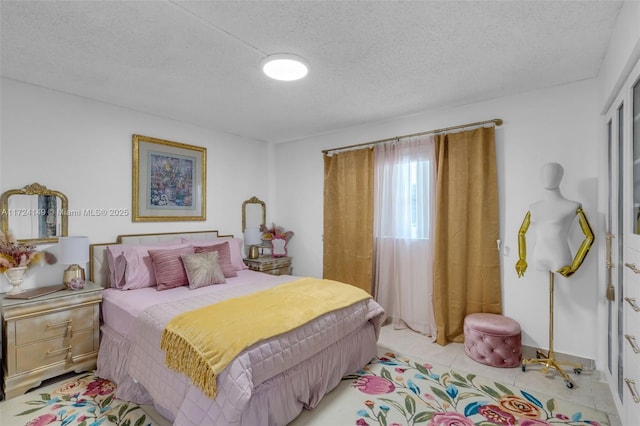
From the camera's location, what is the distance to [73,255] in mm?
2697

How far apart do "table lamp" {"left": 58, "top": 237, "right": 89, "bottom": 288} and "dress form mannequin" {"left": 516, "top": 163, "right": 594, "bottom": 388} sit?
12.9 ft

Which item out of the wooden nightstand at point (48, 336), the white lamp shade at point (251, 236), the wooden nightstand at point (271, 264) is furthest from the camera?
the white lamp shade at point (251, 236)

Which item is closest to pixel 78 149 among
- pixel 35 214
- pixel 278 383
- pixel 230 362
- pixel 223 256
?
pixel 35 214

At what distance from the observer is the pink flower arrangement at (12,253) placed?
2457 millimetres

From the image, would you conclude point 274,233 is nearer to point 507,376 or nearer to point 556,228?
point 507,376

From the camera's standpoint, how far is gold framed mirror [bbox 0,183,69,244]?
2.65 m

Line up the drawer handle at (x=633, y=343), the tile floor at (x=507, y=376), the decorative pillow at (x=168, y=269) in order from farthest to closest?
the decorative pillow at (x=168, y=269) < the tile floor at (x=507, y=376) < the drawer handle at (x=633, y=343)

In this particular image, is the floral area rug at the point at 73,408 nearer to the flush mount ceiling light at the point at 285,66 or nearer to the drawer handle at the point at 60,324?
the drawer handle at the point at 60,324

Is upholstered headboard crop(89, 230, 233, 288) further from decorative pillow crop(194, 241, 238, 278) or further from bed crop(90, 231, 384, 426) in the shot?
decorative pillow crop(194, 241, 238, 278)

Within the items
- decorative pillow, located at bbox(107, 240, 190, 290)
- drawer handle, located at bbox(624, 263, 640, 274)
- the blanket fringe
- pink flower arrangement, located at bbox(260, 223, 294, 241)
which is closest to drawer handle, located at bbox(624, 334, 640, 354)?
drawer handle, located at bbox(624, 263, 640, 274)

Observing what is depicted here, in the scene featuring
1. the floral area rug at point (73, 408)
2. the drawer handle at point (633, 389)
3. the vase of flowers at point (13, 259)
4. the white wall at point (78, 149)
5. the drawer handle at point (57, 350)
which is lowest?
the floral area rug at point (73, 408)

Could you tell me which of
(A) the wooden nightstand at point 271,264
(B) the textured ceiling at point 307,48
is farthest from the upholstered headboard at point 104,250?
(B) the textured ceiling at point 307,48

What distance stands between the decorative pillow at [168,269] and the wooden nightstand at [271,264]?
1224mm

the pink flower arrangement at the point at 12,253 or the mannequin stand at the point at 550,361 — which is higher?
the pink flower arrangement at the point at 12,253
